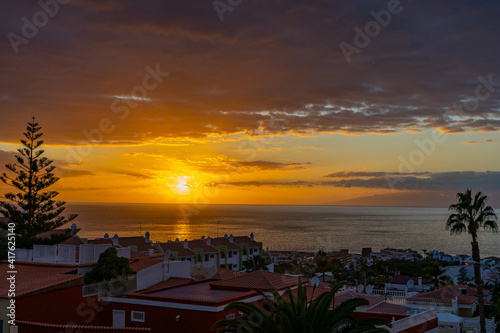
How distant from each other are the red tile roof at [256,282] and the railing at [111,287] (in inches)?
134

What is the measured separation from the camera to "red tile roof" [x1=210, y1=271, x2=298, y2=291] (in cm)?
1961

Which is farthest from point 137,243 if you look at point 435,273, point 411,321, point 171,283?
point 411,321

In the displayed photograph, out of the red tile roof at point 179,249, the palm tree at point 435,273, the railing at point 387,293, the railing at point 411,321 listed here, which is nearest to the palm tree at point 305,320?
the railing at point 411,321

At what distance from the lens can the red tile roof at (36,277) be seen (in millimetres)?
16125

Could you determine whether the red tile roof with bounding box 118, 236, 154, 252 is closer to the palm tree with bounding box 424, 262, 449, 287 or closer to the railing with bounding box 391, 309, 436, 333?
the palm tree with bounding box 424, 262, 449, 287

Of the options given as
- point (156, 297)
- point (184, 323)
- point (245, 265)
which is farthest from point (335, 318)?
point (245, 265)

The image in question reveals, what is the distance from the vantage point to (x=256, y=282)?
20047 millimetres

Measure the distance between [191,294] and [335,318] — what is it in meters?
7.32

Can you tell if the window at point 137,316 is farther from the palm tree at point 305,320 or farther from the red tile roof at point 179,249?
the red tile roof at point 179,249

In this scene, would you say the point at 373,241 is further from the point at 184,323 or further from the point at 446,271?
the point at 184,323

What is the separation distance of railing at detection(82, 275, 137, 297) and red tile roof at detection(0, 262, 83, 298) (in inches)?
30.7

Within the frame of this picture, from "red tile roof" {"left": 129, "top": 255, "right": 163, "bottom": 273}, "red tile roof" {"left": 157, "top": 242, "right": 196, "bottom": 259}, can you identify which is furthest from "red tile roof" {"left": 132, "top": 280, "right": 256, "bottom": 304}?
"red tile roof" {"left": 157, "top": 242, "right": 196, "bottom": 259}

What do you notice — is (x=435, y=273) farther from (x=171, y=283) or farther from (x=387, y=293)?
(x=171, y=283)

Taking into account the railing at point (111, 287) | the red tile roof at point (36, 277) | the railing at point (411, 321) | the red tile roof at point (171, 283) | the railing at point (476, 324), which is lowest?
the railing at point (476, 324)
